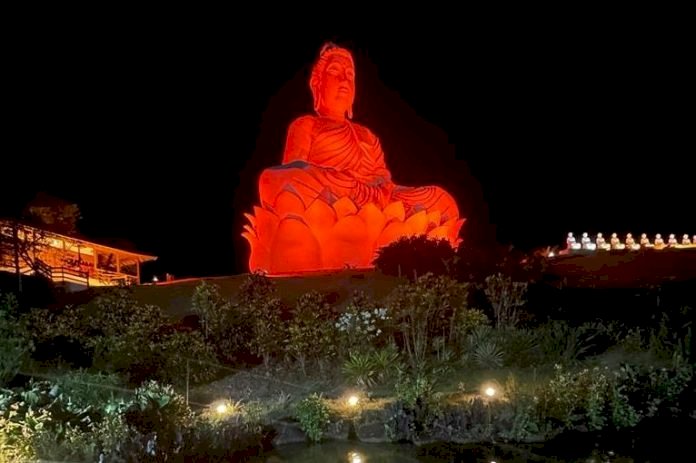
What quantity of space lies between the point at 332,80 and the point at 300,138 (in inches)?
77.8

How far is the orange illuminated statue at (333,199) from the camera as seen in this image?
2067 cm

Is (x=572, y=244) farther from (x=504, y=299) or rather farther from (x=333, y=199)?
(x=504, y=299)

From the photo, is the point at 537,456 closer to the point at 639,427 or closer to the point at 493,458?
the point at 493,458

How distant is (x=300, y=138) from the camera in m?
21.7

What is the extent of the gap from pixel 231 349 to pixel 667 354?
647cm

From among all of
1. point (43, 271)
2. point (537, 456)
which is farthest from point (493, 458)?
point (43, 271)

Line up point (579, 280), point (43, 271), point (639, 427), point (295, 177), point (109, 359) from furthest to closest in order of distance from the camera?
point (43, 271) < point (295, 177) < point (579, 280) < point (109, 359) < point (639, 427)

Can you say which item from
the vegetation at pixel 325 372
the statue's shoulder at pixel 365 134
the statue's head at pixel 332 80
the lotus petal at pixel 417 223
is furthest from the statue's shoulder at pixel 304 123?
the vegetation at pixel 325 372

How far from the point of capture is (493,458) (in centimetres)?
820

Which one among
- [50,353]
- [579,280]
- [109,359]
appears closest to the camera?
[109,359]

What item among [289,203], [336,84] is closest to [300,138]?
[336,84]

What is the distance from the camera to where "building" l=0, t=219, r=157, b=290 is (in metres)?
22.8

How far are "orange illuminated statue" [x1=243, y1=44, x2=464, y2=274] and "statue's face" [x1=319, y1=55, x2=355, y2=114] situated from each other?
1.1 inches

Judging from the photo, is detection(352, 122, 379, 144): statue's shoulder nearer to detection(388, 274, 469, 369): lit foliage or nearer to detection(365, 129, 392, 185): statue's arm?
detection(365, 129, 392, 185): statue's arm
